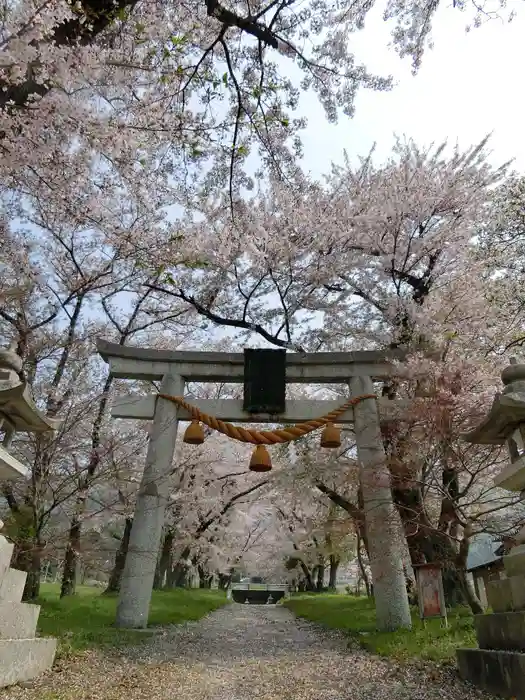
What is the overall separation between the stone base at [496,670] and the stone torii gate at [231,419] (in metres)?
3.38

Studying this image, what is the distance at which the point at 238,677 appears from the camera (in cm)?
518

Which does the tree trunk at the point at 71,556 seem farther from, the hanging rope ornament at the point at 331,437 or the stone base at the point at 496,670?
the stone base at the point at 496,670

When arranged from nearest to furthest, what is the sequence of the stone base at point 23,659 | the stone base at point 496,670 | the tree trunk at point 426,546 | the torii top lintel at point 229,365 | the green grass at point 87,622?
1. the stone base at point 496,670
2. the stone base at point 23,659
3. the green grass at point 87,622
4. the tree trunk at point 426,546
5. the torii top lintel at point 229,365

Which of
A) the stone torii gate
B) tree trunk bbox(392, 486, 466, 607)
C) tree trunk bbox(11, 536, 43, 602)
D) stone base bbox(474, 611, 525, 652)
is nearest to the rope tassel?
the stone torii gate

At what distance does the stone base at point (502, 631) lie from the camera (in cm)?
361

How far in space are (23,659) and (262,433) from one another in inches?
174

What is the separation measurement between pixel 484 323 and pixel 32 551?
9176mm

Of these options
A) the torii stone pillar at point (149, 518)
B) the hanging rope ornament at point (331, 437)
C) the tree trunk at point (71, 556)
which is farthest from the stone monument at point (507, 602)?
the tree trunk at point (71, 556)

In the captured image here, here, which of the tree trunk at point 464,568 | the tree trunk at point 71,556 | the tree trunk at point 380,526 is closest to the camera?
the tree trunk at point 464,568

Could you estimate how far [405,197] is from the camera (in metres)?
10.6

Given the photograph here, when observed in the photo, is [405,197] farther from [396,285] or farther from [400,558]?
[400,558]

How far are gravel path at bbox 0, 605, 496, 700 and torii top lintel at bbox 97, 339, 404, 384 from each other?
14.3ft

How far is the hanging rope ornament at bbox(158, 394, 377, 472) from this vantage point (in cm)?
749

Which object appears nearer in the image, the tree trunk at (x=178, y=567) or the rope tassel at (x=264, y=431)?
the rope tassel at (x=264, y=431)
